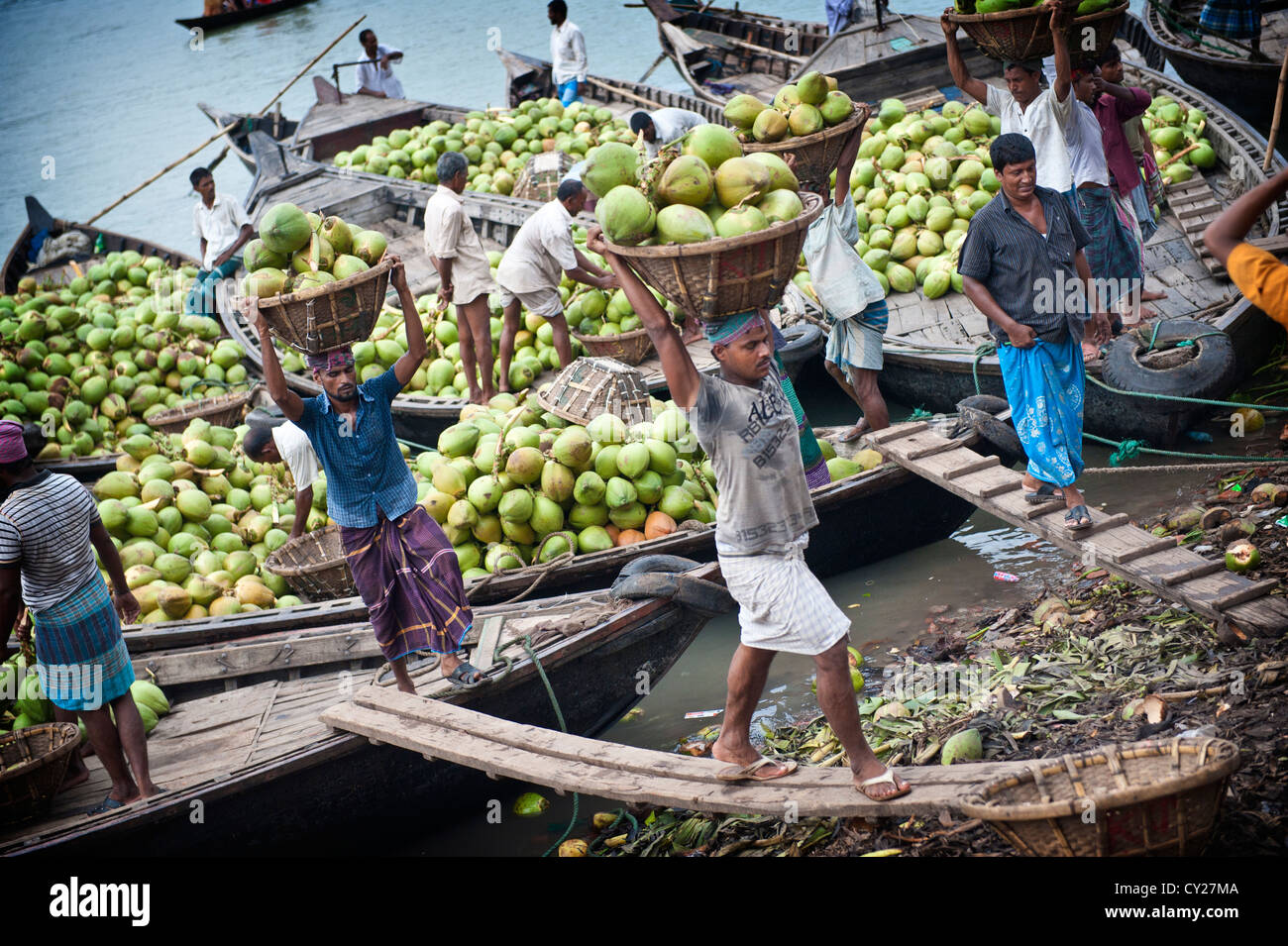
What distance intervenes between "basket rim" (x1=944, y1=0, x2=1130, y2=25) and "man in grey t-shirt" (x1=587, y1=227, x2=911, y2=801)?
278 centimetres

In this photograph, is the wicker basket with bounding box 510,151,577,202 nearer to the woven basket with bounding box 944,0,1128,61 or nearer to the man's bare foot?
the woven basket with bounding box 944,0,1128,61

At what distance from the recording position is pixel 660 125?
8.71 meters

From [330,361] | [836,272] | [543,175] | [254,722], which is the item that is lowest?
[254,722]

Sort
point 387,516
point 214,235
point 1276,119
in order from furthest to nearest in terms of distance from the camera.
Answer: point 214,235 < point 1276,119 < point 387,516

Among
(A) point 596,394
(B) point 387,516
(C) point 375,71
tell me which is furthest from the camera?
(C) point 375,71

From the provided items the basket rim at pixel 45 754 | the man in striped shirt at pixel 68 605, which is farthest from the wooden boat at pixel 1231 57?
the basket rim at pixel 45 754

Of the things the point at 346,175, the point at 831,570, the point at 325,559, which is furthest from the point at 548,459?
the point at 346,175

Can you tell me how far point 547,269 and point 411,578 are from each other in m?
3.36

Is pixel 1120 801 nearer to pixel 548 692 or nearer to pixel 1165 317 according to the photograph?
pixel 548 692

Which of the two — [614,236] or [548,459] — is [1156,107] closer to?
[548,459]

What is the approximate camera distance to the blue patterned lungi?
4.50 metres

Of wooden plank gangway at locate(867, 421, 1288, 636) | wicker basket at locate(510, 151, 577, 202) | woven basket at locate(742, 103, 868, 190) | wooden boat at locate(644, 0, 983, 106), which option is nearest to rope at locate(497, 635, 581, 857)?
wooden plank gangway at locate(867, 421, 1288, 636)

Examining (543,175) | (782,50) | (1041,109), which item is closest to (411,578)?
(1041,109)

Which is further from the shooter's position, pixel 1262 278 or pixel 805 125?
pixel 805 125
